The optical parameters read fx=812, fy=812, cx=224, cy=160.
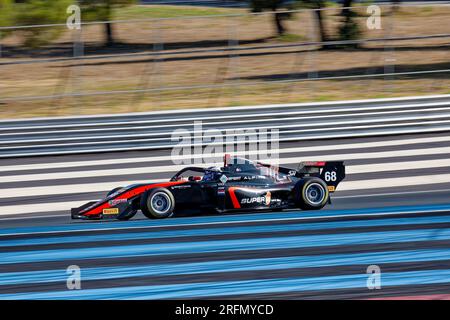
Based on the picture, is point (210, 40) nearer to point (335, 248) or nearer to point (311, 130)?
point (311, 130)

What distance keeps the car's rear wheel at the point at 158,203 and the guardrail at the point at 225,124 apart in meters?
5.01

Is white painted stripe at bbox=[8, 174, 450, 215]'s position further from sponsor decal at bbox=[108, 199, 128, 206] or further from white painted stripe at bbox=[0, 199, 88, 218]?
sponsor decal at bbox=[108, 199, 128, 206]

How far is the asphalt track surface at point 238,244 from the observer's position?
780cm

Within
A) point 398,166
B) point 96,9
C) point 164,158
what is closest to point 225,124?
point 164,158

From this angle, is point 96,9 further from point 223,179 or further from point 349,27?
point 223,179

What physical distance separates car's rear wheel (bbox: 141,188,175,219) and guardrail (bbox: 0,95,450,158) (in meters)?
5.01

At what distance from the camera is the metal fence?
1767cm

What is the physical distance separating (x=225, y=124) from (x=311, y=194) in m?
5.17

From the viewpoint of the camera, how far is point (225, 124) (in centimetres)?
1572

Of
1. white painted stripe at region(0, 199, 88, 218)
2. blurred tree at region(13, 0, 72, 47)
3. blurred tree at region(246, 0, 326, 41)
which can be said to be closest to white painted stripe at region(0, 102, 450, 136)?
white painted stripe at region(0, 199, 88, 218)

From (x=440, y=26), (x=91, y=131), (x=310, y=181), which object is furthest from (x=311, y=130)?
(x=440, y=26)

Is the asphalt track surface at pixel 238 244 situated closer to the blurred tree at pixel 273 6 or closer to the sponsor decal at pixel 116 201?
the sponsor decal at pixel 116 201

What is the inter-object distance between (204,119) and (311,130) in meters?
2.11

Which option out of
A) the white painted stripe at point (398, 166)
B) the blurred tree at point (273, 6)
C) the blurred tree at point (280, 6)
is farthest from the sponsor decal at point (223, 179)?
the blurred tree at point (273, 6)
